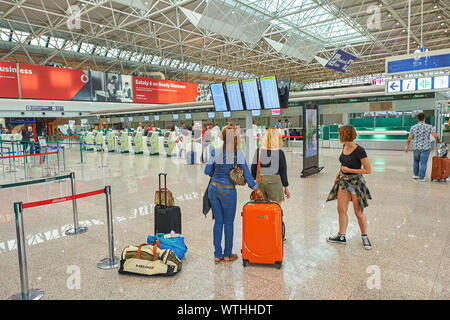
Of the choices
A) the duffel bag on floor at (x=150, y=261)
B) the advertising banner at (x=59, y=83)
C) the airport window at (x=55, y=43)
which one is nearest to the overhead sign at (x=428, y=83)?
the duffel bag on floor at (x=150, y=261)

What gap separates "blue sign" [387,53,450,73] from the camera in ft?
25.2

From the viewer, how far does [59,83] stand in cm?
2052

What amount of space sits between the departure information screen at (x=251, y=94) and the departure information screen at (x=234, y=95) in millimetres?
259

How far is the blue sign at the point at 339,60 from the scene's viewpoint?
515 inches

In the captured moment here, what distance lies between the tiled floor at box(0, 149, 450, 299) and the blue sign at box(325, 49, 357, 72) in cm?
808

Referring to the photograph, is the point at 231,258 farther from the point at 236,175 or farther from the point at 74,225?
the point at 74,225

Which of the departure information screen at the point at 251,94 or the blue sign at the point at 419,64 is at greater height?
the blue sign at the point at 419,64

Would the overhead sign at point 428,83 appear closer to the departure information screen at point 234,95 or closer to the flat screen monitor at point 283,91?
the flat screen monitor at point 283,91

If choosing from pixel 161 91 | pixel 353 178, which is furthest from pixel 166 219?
pixel 161 91

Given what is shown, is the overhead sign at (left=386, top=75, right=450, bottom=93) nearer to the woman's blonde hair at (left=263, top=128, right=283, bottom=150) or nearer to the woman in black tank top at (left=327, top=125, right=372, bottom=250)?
the woman in black tank top at (left=327, top=125, right=372, bottom=250)

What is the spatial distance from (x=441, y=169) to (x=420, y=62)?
114 inches

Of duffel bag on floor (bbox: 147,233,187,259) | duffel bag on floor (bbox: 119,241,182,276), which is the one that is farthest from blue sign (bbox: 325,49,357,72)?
duffel bag on floor (bbox: 119,241,182,276)

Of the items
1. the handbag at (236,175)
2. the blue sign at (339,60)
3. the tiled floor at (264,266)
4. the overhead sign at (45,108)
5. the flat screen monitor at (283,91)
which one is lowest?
the tiled floor at (264,266)

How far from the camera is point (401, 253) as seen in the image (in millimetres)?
3400
